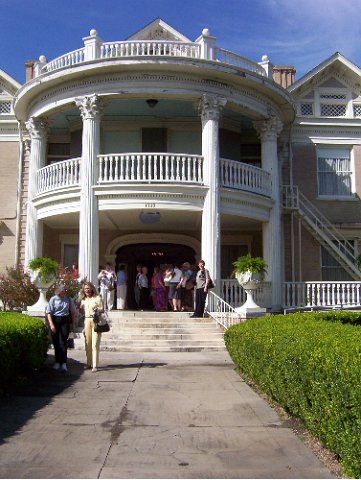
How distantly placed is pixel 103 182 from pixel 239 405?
10.7 meters

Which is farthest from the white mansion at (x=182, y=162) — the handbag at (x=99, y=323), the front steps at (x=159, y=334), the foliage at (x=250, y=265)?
the handbag at (x=99, y=323)

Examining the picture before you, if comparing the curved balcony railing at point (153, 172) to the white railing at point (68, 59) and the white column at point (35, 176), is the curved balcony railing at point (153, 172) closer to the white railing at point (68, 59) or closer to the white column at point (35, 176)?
the white column at point (35, 176)

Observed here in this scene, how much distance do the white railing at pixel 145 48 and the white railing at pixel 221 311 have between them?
7.38 meters

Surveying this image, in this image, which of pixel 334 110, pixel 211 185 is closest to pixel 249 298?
pixel 211 185

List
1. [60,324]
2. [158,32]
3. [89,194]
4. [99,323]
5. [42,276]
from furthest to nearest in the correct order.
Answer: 1. [158,32]
2. [89,194]
3. [42,276]
4. [60,324]
5. [99,323]

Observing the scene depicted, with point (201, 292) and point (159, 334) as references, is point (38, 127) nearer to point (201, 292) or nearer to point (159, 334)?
point (201, 292)

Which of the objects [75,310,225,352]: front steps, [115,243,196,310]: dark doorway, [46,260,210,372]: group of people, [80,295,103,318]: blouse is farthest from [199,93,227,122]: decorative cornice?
[80,295,103,318]: blouse

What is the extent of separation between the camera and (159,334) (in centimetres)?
1472

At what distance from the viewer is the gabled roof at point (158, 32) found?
21156mm

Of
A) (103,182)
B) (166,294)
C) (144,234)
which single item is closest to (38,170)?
(103,182)

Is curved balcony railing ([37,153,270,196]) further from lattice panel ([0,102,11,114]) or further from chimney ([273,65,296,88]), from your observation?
chimney ([273,65,296,88])

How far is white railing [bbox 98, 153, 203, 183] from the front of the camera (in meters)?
17.0

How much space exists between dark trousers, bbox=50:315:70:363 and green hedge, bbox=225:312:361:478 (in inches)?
143

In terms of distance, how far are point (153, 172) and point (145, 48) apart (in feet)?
13.1
